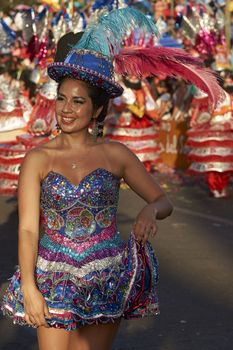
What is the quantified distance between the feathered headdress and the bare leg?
3.32ft

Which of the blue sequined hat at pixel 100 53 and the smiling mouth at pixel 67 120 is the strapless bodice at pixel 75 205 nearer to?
the smiling mouth at pixel 67 120

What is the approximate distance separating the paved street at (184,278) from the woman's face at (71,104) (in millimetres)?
2227

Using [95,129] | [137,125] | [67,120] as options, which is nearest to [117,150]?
[95,129]

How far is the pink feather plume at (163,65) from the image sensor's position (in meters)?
4.56

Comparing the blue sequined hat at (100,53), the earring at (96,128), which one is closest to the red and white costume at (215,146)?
the blue sequined hat at (100,53)

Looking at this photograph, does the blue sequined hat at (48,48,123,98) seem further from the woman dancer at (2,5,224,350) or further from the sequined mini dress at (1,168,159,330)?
the sequined mini dress at (1,168,159,330)

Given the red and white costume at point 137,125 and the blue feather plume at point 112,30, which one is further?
the red and white costume at point 137,125

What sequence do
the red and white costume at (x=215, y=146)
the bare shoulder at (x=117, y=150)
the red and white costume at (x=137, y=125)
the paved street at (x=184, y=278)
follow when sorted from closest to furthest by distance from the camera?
the bare shoulder at (x=117, y=150) < the paved street at (x=184, y=278) < the red and white costume at (x=215, y=146) < the red and white costume at (x=137, y=125)

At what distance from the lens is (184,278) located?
802cm

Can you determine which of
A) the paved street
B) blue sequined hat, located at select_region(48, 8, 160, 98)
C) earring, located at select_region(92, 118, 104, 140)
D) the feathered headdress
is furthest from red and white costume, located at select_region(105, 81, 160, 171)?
earring, located at select_region(92, 118, 104, 140)

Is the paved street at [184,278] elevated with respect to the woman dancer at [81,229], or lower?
lower

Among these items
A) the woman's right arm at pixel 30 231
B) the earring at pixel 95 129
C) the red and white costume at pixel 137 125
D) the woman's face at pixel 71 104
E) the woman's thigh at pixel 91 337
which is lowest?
the red and white costume at pixel 137 125

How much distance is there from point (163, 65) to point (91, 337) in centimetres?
124

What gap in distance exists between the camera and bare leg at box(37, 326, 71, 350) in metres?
4.11
